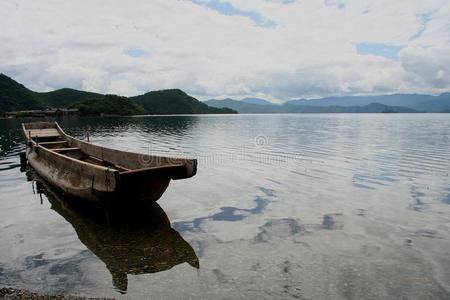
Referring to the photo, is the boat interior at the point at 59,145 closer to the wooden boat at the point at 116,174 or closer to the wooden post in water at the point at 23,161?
the wooden boat at the point at 116,174

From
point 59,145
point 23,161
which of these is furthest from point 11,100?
point 59,145

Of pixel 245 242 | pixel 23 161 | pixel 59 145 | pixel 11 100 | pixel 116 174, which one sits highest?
pixel 11 100

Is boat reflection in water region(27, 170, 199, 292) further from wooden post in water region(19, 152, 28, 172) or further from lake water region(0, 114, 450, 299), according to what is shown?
wooden post in water region(19, 152, 28, 172)

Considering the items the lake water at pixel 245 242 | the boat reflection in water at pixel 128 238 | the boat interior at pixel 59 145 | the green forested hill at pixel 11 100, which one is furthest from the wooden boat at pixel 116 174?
the green forested hill at pixel 11 100

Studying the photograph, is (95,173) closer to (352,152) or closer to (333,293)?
(333,293)

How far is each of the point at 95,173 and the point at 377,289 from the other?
8.59m

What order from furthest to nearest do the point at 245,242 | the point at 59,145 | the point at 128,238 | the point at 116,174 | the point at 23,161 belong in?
the point at 23,161 → the point at 59,145 → the point at 128,238 → the point at 116,174 → the point at 245,242

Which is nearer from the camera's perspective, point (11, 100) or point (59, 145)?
point (59, 145)

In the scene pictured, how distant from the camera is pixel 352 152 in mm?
30250

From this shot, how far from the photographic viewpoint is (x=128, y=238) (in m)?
10.2

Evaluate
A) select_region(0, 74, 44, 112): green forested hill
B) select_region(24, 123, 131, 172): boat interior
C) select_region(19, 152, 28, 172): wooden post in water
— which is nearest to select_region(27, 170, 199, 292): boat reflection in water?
select_region(24, 123, 131, 172): boat interior

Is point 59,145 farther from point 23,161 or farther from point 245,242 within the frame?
point 245,242

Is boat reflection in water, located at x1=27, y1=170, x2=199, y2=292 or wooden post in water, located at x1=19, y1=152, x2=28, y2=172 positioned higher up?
wooden post in water, located at x1=19, y1=152, x2=28, y2=172

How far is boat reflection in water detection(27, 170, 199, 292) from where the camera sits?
8453mm
